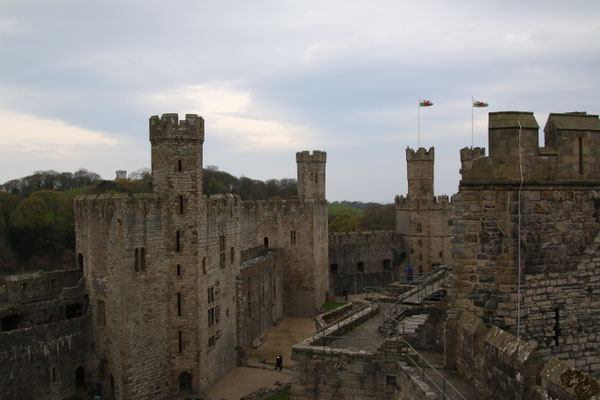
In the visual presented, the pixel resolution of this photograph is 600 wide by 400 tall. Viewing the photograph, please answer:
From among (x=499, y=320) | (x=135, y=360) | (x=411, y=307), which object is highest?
(x=499, y=320)

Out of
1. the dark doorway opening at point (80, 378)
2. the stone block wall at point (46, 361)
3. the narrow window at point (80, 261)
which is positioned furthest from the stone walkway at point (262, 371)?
the narrow window at point (80, 261)

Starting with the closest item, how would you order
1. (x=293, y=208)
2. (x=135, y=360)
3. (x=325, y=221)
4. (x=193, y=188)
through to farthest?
(x=135, y=360)
(x=193, y=188)
(x=293, y=208)
(x=325, y=221)

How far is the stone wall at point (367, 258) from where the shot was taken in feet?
135

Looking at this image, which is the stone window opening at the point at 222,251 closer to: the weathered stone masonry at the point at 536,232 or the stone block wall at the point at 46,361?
the stone block wall at the point at 46,361

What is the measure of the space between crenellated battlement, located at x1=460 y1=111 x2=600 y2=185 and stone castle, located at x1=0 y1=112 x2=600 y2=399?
24 millimetres

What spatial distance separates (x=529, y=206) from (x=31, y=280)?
68.1ft

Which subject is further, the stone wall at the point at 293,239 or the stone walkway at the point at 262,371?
the stone wall at the point at 293,239

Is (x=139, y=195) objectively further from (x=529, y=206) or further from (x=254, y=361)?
(x=529, y=206)

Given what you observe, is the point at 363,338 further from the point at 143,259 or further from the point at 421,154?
the point at 421,154

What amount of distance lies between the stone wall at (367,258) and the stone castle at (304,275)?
113mm

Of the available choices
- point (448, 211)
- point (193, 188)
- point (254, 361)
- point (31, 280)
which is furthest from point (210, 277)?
point (448, 211)

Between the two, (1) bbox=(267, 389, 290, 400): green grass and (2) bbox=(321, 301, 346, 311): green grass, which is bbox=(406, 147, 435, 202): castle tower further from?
(1) bbox=(267, 389, 290, 400): green grass

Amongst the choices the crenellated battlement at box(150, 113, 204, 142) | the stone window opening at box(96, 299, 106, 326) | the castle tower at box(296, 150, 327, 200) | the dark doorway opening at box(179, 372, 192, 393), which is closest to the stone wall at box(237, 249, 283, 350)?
the dark doorway opening at box(179, 372, 192, 393)

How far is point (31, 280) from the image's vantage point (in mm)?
22141
